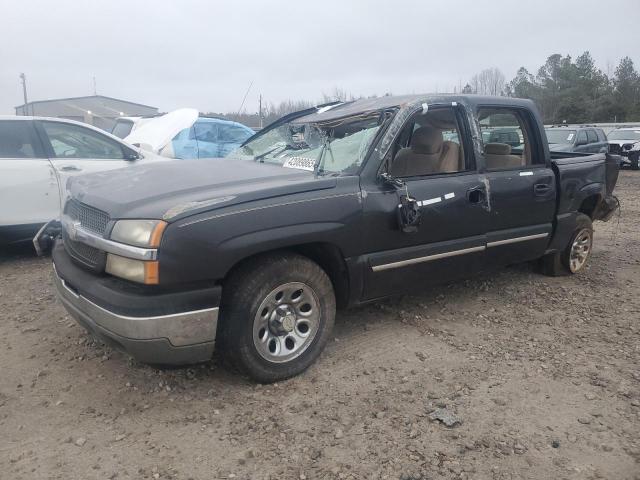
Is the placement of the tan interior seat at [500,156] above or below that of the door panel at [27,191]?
above

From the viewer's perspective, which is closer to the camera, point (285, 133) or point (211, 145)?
point (285, 133)

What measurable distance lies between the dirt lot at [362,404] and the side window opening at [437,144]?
127cm

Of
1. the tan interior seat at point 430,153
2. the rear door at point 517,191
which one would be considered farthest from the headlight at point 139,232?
the rear door at point 517,191

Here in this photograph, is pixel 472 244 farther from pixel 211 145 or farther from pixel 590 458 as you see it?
pixel 211 145

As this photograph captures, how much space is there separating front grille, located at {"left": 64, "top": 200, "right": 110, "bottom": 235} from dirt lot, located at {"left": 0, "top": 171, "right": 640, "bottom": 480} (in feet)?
3.14

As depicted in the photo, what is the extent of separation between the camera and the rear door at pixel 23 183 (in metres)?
5.65

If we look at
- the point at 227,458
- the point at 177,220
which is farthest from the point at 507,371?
the point at 177,220

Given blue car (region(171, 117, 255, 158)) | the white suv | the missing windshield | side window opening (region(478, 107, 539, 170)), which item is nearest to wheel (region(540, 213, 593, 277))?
side window opening (region(478, 107, 539, 170))

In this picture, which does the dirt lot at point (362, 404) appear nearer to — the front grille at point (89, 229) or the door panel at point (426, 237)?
the door panel at point (426, 237)

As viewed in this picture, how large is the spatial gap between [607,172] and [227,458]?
4962 millimetres

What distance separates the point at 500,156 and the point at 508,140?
293mm

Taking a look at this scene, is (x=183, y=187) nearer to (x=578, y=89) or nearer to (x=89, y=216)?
(x=89, y=216)

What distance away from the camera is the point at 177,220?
280 centimetres

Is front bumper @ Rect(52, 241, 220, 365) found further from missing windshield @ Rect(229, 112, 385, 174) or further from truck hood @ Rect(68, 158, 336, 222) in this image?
missing windshield @ Rect(229, 112, 385, 174)
